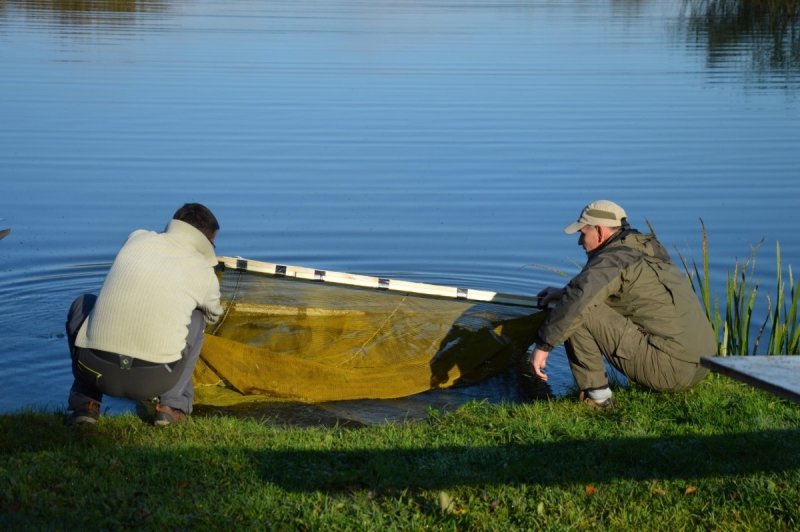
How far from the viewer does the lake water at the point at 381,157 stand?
12.0m

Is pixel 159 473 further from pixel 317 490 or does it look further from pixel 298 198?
pixel 298 198

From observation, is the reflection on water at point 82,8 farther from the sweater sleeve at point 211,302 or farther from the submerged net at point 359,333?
the sweater sleeve at point 211,302

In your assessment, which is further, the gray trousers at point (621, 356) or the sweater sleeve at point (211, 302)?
the gray trousers at point (621, 356)

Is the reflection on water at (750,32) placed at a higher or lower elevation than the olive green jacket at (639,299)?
higher

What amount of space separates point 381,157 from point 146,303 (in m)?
11.8

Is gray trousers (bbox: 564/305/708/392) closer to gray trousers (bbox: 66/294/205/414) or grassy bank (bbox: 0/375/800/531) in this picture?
grassy bank (bbox: 0/375/800/531)

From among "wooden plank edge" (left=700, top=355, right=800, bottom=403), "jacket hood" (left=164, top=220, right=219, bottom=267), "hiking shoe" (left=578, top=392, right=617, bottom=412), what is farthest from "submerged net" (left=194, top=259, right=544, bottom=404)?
"wooden plank edge" (left=700, top=355, right=800, bottom=403)

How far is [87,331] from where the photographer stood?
6.00 metres

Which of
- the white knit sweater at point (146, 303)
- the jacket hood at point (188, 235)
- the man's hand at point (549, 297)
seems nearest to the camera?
the white knit sweater at point (146, 303)

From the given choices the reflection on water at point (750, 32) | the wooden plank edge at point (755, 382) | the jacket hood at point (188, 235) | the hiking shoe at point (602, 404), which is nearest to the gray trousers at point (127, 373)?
the jacket hood at point (188, 235)

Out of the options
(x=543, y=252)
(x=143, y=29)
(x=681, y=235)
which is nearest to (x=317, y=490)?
(x=543, y=252)

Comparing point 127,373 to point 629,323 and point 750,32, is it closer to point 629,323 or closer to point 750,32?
point 629,323

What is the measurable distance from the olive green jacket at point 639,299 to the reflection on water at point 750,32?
24.8 m

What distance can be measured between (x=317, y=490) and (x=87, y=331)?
178 cm
